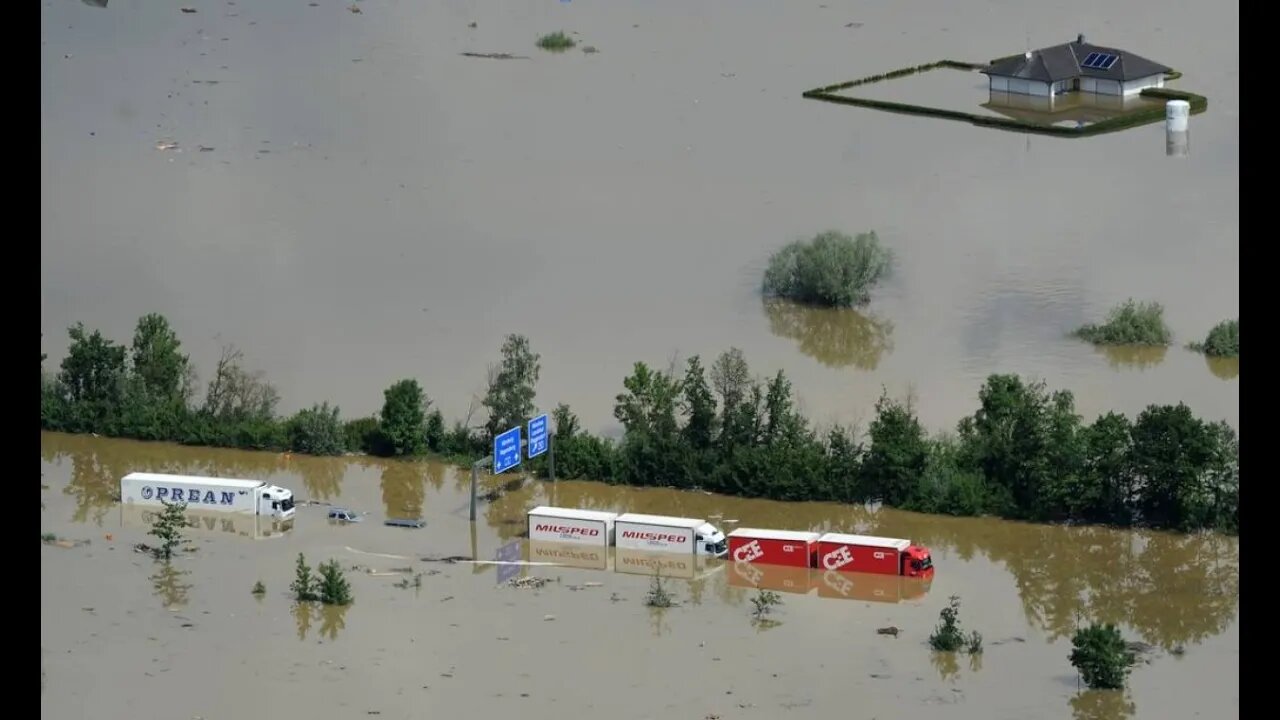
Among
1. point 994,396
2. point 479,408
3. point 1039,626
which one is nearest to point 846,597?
point 1039,626

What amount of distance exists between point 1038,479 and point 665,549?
13.5 ft

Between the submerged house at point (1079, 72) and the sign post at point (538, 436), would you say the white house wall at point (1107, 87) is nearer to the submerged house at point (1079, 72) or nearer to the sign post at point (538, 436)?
the submerged house at point (1079, 72)

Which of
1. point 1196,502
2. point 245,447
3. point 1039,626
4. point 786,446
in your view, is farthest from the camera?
point 245,447

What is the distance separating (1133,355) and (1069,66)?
355 inches

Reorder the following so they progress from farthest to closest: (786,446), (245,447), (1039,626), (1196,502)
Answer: (245,447)
(786,446)
(1196,502)
(1039,626)

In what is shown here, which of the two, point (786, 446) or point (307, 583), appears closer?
point (307, 583)

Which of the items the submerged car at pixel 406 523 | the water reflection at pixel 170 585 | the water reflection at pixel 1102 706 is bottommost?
the water reflection at pixel 1102 706

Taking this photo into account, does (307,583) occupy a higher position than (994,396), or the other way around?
(994,396)

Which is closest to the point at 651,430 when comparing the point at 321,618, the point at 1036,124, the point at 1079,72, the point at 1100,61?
the point at 321,618

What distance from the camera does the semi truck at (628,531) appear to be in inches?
1142

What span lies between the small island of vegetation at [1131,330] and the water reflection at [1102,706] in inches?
393

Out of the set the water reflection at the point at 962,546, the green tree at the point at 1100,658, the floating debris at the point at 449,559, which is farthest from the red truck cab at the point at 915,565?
the floating debris at the point at 449,559

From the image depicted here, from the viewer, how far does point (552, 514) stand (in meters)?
29.6

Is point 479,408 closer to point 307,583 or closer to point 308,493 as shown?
point 308,493
